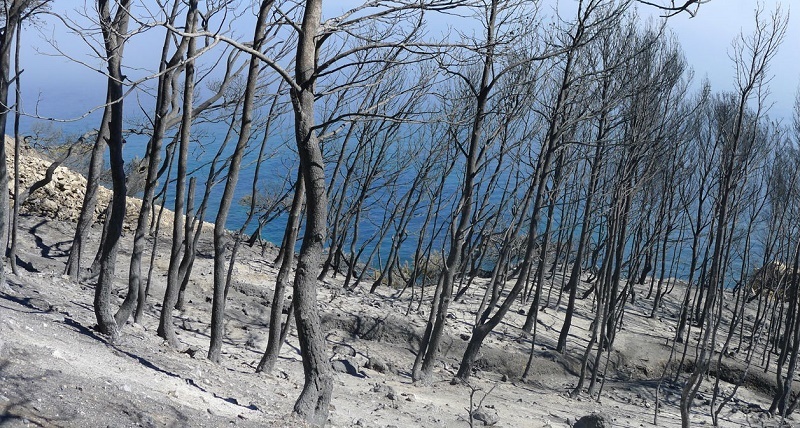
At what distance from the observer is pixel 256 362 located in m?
11.4

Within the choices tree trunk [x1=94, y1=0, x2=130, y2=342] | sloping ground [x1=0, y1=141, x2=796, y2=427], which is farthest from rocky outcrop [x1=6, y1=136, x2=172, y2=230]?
tree trunk [x1=94, y1=0, x2=130, y2=342]

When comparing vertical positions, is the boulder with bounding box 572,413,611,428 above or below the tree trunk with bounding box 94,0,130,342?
below

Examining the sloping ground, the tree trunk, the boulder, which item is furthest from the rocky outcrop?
the boulder

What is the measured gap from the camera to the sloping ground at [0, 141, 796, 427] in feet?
19.3

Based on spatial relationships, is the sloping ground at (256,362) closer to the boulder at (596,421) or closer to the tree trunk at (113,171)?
the tree trunk at (113,171)

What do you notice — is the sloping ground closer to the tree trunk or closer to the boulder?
the tree trunk

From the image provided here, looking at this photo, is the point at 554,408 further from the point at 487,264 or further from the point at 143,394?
the point at 487,264

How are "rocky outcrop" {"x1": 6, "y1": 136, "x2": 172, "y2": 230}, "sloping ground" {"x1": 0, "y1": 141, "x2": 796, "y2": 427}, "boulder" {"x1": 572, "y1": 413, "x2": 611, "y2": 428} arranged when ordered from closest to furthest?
"sloping ground" {"x1": 0, "y1": 141, "x2": 796, "y2": 427}, "boulder" {"x1": 572, "y1": 413, "x2": 611, "y2": 428}, "rocky outcrop" {"x1": 6, "y1": 136, "x2": 172, "y2": 230}

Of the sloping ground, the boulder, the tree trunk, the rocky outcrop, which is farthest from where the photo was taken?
the rocky outcrop

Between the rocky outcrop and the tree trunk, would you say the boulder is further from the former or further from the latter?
the rocky outcrop

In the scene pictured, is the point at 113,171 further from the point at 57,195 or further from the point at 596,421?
the point at 57,195

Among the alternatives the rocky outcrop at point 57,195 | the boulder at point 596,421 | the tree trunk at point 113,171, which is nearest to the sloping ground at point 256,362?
the tree trunk at point 113,171

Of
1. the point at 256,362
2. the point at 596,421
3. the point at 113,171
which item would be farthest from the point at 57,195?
the point at 596,421

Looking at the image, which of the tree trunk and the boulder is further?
the boulder
